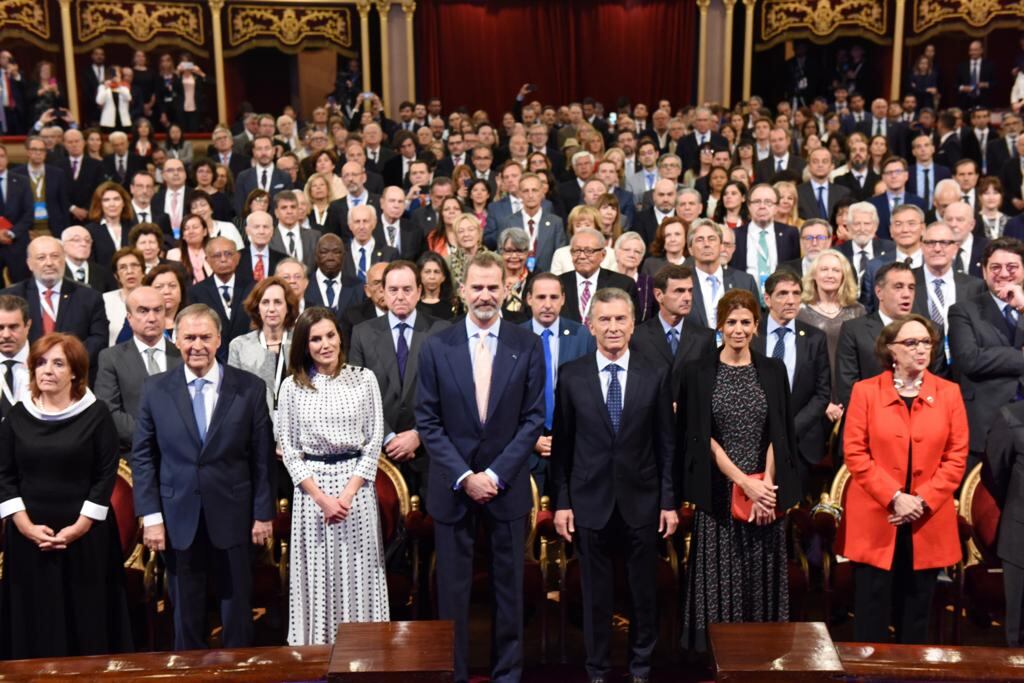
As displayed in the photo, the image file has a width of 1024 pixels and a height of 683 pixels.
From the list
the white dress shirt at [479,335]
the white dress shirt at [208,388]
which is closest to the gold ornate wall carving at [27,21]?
the white dress shirt at [208,388]

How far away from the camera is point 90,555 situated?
351 centimetres

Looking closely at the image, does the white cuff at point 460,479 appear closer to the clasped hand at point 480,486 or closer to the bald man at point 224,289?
the clasped hand at point 480,486

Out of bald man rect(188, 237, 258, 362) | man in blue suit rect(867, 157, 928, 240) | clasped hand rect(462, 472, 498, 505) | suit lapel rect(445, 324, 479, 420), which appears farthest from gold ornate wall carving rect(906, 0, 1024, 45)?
clasped hand rect(462, 472, 498, 505)

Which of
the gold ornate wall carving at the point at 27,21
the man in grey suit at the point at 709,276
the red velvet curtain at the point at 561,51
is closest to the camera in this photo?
the man in grey suit at the point at 709,276

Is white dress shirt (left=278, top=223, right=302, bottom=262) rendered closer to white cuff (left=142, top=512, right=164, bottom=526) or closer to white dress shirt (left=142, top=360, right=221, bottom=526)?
white dress shirt (left=142, top=360, right=221, bottom=526)

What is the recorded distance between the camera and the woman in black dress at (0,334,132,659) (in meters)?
3.45

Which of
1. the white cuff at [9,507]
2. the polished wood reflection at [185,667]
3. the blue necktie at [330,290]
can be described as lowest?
the polished wood reflection at [185,667]

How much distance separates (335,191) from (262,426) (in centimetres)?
460

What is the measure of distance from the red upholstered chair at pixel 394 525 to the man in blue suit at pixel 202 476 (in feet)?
1.58

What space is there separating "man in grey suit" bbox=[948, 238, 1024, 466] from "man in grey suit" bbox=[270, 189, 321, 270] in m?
3.64

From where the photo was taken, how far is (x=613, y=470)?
3604 mm

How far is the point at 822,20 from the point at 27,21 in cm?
965

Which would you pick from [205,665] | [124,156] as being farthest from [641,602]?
[124,156]

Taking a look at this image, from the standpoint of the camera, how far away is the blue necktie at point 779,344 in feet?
14.5
